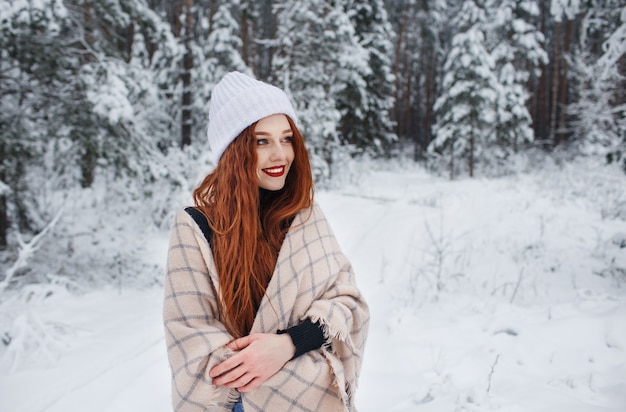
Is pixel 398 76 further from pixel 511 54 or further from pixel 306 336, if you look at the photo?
pixel 306 336

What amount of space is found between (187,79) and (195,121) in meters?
2.25

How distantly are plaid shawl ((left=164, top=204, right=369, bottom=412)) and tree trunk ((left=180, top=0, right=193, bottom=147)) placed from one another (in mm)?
12185

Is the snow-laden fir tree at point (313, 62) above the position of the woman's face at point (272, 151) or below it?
above

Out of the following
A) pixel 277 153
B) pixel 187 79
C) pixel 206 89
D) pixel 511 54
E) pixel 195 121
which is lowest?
pixel 277 153

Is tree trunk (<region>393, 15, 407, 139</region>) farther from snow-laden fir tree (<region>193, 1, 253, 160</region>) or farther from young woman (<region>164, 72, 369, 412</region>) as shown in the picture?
young woman (<region>164, 72, 369, 412</region>)

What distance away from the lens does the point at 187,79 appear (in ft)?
41.9

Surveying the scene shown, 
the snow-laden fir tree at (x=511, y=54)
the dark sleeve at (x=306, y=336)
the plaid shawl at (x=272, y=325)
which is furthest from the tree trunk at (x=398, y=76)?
the dark sleeve at (x=306, y=336)

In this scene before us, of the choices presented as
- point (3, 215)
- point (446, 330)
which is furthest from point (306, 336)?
point (3, 215)

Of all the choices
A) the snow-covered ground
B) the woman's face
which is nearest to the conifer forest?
the snow-covered ground

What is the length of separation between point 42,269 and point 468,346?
6.56 m

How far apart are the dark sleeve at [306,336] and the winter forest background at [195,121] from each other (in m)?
1.98

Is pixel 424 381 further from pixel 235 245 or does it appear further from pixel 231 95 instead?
pixel 231 95

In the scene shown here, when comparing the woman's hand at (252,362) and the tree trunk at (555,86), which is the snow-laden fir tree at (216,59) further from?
the tree trunk at (555,86)

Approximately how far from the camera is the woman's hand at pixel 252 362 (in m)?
1.45
